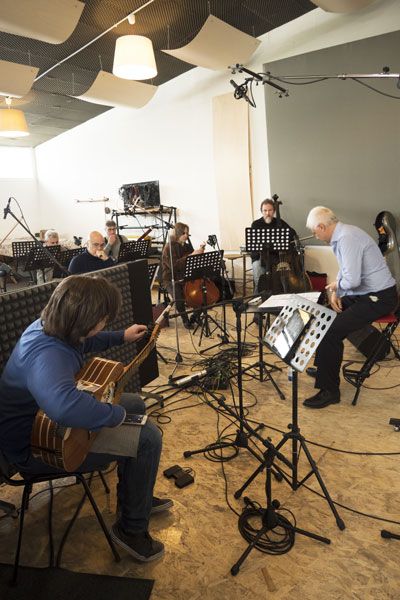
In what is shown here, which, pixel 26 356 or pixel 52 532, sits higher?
pixel 26 356

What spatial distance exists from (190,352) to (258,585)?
302 cm

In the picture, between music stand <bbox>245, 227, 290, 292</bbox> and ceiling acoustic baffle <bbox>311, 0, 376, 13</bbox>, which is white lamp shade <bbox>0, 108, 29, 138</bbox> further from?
ceiling acoustic baffle <bbox>311, 0, 376, 13</bbox>

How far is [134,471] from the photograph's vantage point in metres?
1.95

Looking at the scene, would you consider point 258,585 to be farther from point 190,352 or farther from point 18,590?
point 190,352

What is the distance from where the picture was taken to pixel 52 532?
7.28ft

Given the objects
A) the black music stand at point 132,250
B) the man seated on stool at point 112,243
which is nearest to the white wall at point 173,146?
the man seated on stool at point 112,243

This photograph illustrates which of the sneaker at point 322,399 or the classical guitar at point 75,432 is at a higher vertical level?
the classical guitar at point 75,432

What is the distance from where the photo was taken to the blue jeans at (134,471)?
6.25 feet

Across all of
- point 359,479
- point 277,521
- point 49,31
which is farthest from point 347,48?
point 277,521

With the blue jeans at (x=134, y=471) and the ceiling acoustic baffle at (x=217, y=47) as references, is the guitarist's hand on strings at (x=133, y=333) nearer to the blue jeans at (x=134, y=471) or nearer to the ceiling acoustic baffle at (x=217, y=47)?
the blue jeans at (x=134, y=471)

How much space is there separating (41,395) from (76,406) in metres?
0.14

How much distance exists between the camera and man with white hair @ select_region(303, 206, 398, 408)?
3.39 m

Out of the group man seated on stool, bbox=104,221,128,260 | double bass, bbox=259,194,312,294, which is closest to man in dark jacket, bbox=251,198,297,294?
double bass, bbox=259,194,312,294

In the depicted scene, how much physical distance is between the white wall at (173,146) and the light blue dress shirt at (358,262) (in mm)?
3879
